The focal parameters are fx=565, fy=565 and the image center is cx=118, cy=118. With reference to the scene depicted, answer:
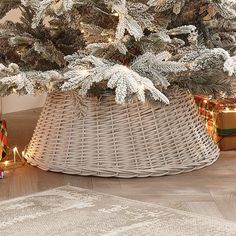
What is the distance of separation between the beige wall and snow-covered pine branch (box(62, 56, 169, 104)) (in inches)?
65.6

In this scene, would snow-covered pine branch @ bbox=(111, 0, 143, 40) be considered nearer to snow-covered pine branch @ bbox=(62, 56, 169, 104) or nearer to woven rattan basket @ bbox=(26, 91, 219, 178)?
snow-covered pine branch @ bbox=(62, 56, 169, 104)

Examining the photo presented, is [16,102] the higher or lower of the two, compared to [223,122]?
higher

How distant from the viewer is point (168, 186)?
1756 mm

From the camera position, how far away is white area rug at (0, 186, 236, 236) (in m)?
1.32

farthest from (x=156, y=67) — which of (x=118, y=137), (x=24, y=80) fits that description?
(x=24, y=80)

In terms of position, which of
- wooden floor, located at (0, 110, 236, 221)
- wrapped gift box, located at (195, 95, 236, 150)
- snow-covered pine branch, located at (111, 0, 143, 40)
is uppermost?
snow-covered pine branch, located at (111, 0, 143, 40)

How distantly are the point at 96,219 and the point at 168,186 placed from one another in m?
0.41

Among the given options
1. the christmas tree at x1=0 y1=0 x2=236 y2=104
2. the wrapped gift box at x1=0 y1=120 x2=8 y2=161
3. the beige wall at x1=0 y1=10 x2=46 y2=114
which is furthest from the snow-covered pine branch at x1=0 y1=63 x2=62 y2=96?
the beige wall at x1=0 y1=10 x2=46 y2=114

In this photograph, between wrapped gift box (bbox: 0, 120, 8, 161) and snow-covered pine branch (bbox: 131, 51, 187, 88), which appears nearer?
snow-covered pine branch (bbox: 131, 51, 187, 88)

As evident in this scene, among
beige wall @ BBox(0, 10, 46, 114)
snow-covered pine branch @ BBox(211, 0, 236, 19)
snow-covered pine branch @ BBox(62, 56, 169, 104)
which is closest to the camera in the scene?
snow-covered pine branch @ BBox(62, 56, 169, 104)

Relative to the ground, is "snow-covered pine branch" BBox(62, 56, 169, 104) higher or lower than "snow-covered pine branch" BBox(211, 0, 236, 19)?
lower

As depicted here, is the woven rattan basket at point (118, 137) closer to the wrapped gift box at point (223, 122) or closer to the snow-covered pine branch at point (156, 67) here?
A: the snow-covered pine branch at point (156, 67)

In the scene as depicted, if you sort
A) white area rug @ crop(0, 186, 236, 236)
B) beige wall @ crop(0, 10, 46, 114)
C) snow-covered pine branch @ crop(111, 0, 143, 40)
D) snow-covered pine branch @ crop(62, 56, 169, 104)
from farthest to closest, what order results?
beige wall @ crop(0, 10, 46, 114), snow-covered pine branch @ crop(111, 0, 143, 40), snow-covered pine branch @ crop(62, 56, 169, 104), white area rug @ crop(0, 186, 236, 236)

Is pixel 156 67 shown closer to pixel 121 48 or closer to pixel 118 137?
pixel 121 48
